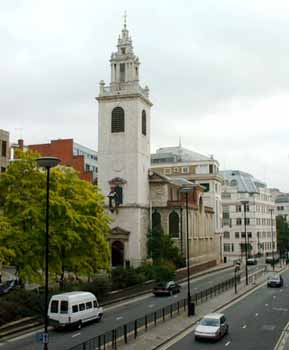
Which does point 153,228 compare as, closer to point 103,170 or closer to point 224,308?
point 103,170

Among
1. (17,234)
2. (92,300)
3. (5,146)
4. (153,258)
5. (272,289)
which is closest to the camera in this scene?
(92,300)

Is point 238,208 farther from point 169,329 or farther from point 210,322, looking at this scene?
point 210,322

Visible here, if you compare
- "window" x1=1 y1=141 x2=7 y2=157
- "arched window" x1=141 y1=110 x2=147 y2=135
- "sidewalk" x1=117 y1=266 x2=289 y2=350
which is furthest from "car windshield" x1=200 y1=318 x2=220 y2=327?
"arched window" x1=141 y1=110 x2=147 y2=135

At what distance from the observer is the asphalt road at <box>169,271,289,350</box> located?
3013 cm

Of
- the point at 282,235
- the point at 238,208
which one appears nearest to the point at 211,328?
the point at 238,208

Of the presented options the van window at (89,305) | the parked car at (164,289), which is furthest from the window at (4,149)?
the van window at (89,305)

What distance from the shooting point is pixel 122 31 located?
279 feet

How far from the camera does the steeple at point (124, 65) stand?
81250mm

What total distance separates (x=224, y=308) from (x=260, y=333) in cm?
1161

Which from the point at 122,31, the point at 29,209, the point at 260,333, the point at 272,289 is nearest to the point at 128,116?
the point at 122,31

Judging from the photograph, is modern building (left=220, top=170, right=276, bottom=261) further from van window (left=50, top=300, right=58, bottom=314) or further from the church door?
van window (left=50, top=300, right=58, bottom=314)

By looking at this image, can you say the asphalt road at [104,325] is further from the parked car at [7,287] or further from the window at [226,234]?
the window at [226,234]

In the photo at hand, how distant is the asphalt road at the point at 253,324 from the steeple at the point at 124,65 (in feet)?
129

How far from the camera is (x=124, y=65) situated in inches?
3219
